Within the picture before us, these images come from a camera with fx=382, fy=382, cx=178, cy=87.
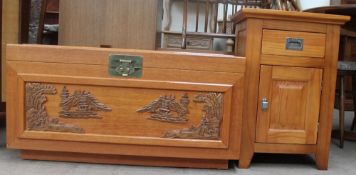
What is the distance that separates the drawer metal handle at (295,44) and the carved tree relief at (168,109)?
429 mm

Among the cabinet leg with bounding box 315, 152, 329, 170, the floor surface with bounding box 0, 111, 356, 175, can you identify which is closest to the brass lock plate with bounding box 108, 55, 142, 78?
the floor surface with bounding box 0, 111, 356, 175

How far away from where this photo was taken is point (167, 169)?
1.45 m

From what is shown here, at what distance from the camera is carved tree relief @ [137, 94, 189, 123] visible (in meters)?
1.40

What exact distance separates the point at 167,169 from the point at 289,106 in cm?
53

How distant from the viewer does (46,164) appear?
4.70 feet

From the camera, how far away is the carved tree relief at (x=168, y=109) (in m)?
1.40

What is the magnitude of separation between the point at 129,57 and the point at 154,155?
14.8 inches

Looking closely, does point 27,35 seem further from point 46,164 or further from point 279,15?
point 279,15

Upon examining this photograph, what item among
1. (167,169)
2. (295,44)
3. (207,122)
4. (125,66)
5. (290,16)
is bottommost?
(167,169)

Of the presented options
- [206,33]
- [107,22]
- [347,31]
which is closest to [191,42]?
[206,33]

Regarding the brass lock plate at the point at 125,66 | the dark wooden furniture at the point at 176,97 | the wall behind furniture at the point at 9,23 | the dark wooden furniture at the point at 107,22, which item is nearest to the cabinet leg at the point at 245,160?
the dark wooden furniture at the point at 176,97

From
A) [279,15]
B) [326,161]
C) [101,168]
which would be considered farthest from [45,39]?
[326,161]

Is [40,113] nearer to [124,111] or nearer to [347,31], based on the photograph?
[124,111]

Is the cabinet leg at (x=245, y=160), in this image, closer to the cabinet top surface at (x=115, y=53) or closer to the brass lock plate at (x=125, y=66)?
the cabinet top surface at (x=115, y=53)
